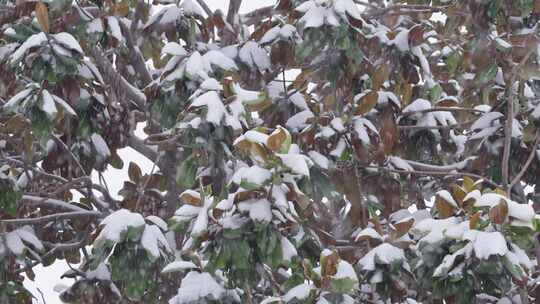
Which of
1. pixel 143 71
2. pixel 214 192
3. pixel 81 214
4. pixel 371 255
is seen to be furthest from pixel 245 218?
pixel 143 71

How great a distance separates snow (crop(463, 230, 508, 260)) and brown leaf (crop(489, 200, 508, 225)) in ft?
0.20

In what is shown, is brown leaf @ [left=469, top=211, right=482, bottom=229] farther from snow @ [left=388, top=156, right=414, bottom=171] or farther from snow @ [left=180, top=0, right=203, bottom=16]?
snow @ [left=180, top=0, right=203, bottom=16]

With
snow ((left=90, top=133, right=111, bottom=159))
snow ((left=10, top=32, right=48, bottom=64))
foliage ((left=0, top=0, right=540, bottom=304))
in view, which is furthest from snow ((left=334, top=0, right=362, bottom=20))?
snow ((left=90, top=133, right=111, bottom=159))

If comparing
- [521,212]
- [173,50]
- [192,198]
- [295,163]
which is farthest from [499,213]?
[173,50]

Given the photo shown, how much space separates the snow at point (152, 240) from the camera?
373cm

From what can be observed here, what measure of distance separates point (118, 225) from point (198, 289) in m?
0.51

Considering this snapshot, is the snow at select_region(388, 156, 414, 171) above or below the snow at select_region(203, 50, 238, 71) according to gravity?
below

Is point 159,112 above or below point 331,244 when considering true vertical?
above

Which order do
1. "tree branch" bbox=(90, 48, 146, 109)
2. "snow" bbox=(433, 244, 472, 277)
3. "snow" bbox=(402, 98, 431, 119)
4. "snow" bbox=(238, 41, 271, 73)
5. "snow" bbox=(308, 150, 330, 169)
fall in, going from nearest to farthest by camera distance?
"snow" bbox=(433, 244, 472, 277), "snow" bbox=(308, 150, 330, 169), "snow" bbox=(238, 41, 271, 73), "snow" bbox=(402, 98, 431, 119), "tree branch" bbox=(90, 48, 146, 109)

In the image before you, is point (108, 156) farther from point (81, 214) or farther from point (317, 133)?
point (317, 133)

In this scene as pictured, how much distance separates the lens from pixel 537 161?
4832 mm

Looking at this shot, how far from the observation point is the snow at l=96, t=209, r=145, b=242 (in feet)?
11.9

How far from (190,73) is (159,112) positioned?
0.56 metres

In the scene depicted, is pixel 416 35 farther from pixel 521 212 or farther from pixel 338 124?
pixel 521 212
